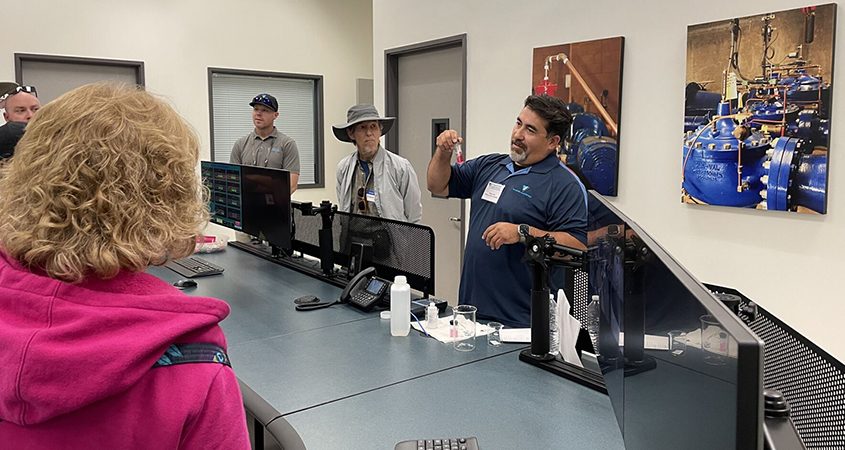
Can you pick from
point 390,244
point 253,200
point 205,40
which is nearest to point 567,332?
point 390,244

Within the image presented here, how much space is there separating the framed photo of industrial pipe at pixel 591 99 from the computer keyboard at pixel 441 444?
2.17 meters

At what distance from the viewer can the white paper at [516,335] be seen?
198 centimetres

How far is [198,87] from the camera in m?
5.40

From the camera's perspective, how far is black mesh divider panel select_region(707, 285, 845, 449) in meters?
0.74

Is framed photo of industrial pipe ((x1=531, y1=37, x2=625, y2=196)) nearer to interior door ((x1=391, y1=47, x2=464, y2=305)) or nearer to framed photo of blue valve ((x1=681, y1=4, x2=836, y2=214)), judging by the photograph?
framed photo of blue valve ((x1=681, y1=4, x2=836, y2=214))

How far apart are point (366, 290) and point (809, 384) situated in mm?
1737

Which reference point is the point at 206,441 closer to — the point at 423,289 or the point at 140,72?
the point at 423,289

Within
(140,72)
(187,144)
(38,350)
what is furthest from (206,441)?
(140,72)

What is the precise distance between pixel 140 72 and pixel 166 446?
197 inches

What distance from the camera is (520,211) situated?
2.50 metres

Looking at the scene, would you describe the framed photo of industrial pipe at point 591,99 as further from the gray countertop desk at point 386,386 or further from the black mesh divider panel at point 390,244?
the gray countertop desk at point 386,386

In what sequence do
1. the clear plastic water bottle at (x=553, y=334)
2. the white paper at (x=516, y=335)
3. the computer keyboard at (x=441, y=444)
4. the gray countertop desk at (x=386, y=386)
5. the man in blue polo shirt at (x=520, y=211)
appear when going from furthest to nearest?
1. the man in blue polo shirt at (x=520, y=211)
2. the white paper at (x=516, y=335)
3. the clear plastic water bottle at (x=553, y=334)
4. the gray countertop desk at (x=386, y=386)
5. the computer keyboard at (x=441, y=444)

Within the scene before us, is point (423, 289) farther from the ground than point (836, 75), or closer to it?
closer to it

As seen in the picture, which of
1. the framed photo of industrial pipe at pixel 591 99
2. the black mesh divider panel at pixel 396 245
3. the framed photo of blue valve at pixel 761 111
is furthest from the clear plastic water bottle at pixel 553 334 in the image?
the framed photo of industrial pipe at pixel 591 99
